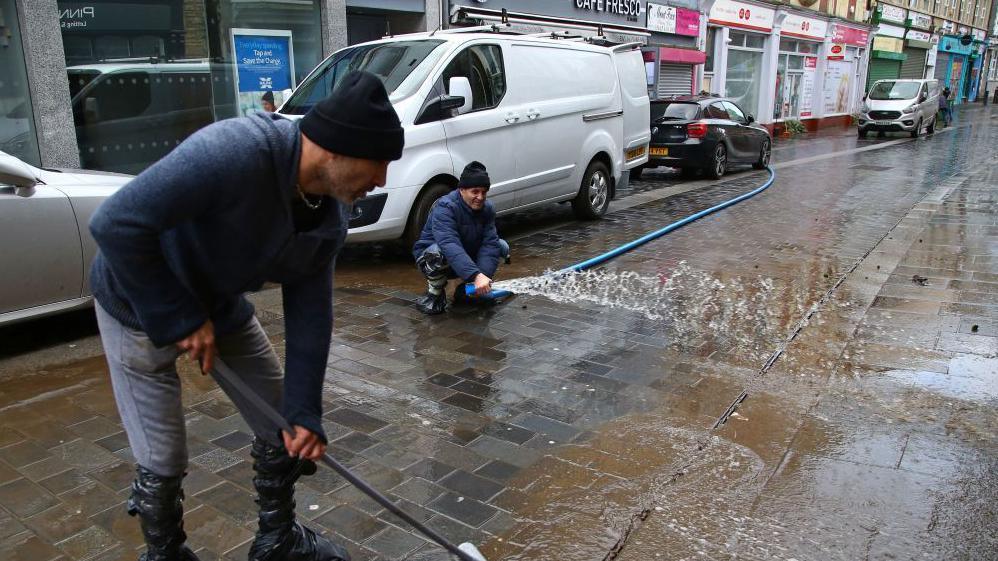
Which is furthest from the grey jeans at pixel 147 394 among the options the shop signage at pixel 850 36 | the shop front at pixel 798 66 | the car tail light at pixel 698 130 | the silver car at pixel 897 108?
the shop signage at pixel 850 36

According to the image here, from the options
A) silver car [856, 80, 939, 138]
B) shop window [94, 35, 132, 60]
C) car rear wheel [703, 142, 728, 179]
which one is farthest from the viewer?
silver car [856, 80, 939, 138]

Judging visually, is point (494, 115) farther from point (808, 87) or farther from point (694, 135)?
point (808, 87)

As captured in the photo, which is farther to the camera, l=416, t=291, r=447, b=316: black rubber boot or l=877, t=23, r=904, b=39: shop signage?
l=877, t=23, r=904, b=39: shop signage

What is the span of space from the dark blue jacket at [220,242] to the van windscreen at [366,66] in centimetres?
531

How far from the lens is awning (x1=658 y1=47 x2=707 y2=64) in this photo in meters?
20.3

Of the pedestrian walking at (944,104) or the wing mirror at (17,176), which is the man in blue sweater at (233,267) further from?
the pedestrian walking at (944,104)

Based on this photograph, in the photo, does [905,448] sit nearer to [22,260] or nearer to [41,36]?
[22,260]

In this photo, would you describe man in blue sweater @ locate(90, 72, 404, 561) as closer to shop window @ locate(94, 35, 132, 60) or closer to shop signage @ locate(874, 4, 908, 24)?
shop window @ locate(94, 35, 132, 60)

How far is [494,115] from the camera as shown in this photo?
26.1ft

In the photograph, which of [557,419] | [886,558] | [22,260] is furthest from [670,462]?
[22,260]

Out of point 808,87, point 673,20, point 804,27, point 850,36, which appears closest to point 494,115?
point 673,20

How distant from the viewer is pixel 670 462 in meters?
3.64

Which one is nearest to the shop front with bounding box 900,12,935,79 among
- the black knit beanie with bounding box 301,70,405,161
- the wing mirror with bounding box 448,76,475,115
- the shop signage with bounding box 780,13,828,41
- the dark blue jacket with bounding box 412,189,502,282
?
the shop signage with bounding box 780,13,828,41

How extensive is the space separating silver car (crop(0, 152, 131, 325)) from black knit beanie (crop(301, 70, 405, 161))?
137 inches
